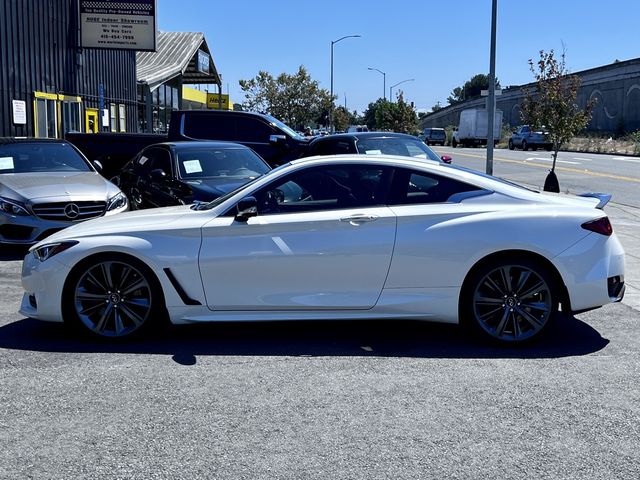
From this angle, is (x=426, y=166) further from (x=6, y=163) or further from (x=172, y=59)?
(x=172, y=59)

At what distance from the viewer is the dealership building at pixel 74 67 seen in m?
23.3

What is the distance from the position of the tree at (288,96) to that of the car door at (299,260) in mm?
56918

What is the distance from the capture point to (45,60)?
84.1 ft

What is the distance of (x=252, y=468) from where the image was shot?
3928 mm

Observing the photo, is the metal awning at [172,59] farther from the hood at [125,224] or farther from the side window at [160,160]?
the hood at [125,224]

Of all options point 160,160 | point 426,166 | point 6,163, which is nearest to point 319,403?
point 426,166

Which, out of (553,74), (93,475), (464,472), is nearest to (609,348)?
(464,472)

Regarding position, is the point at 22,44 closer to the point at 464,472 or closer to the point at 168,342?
the point at 168,342

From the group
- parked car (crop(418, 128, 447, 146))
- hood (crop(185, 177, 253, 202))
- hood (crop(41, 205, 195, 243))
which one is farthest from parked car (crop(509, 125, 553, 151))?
hood (crop(41, 205, 195, 243))

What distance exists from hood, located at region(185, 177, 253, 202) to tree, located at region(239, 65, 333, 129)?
170ft

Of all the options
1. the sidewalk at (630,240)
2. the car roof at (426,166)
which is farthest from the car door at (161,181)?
the sidewalk at (630,240)

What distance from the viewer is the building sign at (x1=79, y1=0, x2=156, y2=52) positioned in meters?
28.6

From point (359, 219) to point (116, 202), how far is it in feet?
18.7

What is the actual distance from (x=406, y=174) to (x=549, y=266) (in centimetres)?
131
